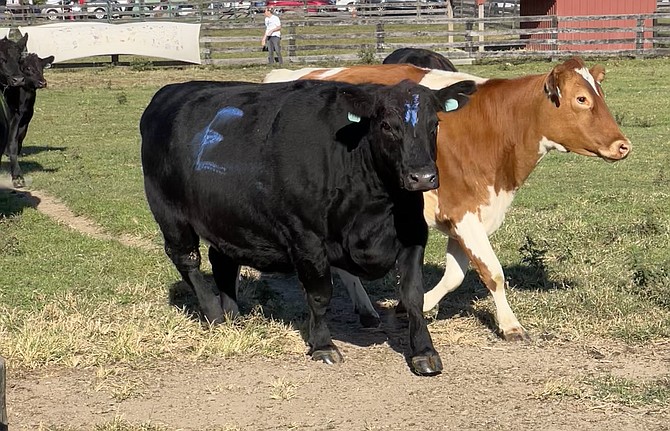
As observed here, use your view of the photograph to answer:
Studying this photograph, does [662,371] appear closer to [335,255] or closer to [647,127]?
[335,255]

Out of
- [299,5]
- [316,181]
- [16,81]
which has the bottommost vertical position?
[299,5]

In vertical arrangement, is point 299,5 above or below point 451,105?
below

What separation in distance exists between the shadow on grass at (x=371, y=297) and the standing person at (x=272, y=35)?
19.9m

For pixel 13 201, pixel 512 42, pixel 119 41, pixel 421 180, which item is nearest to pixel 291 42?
pixel 119 41

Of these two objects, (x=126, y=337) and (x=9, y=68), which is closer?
(x=126, y=337)

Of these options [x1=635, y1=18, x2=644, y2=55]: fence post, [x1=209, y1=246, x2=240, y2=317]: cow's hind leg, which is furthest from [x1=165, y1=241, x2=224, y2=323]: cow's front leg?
[x1=635, y1=18, x2=644, y2=55]: fence post

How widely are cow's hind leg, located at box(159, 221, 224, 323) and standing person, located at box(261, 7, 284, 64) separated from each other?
2109 cm

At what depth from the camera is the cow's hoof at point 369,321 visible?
7148 mm

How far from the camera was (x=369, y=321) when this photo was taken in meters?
7.17

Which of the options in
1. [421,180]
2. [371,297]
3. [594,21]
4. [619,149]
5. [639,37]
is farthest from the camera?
[594,21]

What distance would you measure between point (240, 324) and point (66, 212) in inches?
192

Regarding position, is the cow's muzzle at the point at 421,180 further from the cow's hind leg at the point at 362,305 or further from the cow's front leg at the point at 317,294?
the cow's hind leg at the point at 362,305

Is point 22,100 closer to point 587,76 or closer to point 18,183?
point 18,183

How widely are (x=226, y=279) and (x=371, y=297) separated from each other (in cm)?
119
